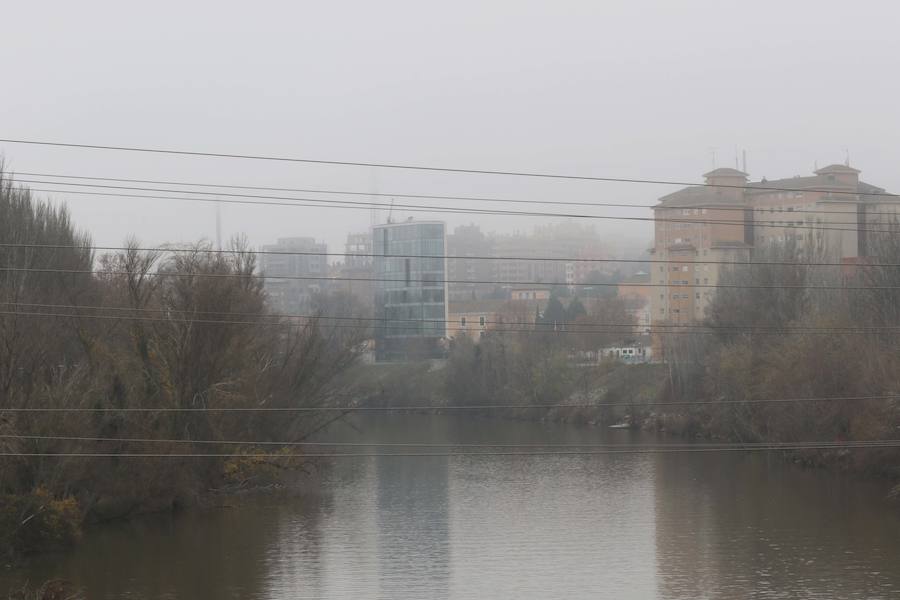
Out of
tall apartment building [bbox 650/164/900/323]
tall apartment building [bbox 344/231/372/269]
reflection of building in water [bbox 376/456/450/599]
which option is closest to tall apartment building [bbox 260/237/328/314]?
tall apartment building [bbox 344/231/372/269]

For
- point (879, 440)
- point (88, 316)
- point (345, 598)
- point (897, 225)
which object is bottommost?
point (345, 598)

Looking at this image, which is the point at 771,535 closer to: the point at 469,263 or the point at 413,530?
the point at 413,530

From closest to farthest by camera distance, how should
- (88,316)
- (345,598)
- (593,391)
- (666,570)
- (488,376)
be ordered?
(345,598), (666,570), (88,316), (593,391), (488,376)

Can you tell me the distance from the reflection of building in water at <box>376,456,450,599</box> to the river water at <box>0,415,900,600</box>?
0.23 feet

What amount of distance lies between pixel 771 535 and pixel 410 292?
78.3 meters

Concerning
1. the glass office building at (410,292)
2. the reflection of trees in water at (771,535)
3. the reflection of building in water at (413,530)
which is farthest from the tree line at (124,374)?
the glass office building at (410,292)

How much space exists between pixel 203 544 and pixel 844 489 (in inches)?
750

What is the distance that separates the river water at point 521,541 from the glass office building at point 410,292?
50765mm

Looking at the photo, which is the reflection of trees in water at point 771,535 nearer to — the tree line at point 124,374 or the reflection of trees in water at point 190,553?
the reflection of trees in water at point 190,553

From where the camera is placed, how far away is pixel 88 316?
3238 centimetres

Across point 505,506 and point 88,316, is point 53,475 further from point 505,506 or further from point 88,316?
point 505,506

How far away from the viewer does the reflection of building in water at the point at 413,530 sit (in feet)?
74.4

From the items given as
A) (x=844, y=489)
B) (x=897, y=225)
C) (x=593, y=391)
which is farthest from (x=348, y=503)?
(x=593, y=391)

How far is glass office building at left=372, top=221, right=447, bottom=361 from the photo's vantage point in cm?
9150
